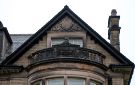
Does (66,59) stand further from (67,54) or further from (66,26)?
(66,26)

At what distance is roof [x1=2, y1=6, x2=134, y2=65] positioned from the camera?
31359mm

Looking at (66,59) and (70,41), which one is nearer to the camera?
(66,59)

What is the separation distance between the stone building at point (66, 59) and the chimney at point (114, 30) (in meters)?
0.14

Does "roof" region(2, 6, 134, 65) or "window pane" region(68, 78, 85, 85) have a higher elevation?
"roof" region(2, 6, 134, 65)

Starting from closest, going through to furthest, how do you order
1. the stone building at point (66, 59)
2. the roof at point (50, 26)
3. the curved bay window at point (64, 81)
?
the curved bay window at point (64, 81) < the stone building at point (66, 59) < the roof at point (50, 26)

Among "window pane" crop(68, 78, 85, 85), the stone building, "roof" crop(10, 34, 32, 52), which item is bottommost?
"window pane" crop(68, 78, 85, 85)

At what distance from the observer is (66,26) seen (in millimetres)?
32750

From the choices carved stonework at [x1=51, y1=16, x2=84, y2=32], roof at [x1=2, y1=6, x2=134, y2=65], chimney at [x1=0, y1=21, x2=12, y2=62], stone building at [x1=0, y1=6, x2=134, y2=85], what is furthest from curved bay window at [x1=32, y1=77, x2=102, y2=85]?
chimney at [x1=0, y1=21, x2=12, y2=62]

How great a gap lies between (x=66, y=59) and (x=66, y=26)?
132 inches

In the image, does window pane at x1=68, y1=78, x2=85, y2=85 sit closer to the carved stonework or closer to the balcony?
the balcony

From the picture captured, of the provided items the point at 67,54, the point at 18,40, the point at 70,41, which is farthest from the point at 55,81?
the point at 18,40

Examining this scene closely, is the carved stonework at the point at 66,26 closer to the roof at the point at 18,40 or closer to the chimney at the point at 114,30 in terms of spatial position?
the chimney at the point at 114,30

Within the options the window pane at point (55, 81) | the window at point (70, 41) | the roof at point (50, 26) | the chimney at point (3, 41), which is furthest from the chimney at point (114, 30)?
the chimney at point (3, 41)

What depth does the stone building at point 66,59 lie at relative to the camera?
3014 centimetres
